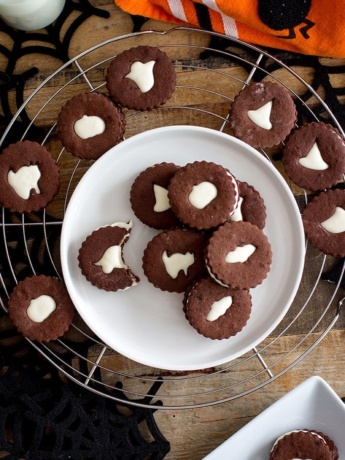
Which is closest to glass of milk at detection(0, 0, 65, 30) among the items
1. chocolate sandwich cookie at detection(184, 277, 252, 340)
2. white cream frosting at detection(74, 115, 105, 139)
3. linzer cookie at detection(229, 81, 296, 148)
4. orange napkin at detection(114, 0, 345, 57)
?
orange napkin at detection(114, 0, 345, 57)

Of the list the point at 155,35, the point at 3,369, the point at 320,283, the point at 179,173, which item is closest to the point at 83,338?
the point at 3,369

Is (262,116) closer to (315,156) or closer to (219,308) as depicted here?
(315,156)

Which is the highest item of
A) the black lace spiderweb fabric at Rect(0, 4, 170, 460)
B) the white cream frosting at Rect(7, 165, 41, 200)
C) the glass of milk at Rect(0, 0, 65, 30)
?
the glass of milk at Rect(0, 0, 65, 30)

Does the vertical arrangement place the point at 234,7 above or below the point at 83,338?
above

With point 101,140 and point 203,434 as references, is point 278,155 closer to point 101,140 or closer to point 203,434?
point 101,140

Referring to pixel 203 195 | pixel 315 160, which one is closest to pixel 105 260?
pixel 203 195

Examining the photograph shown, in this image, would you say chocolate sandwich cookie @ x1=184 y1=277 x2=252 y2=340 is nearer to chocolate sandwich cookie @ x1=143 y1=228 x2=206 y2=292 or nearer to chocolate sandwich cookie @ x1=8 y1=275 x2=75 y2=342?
chocolate sandwich cookie @ x1=143 y1=228 x2=206 y2=292
